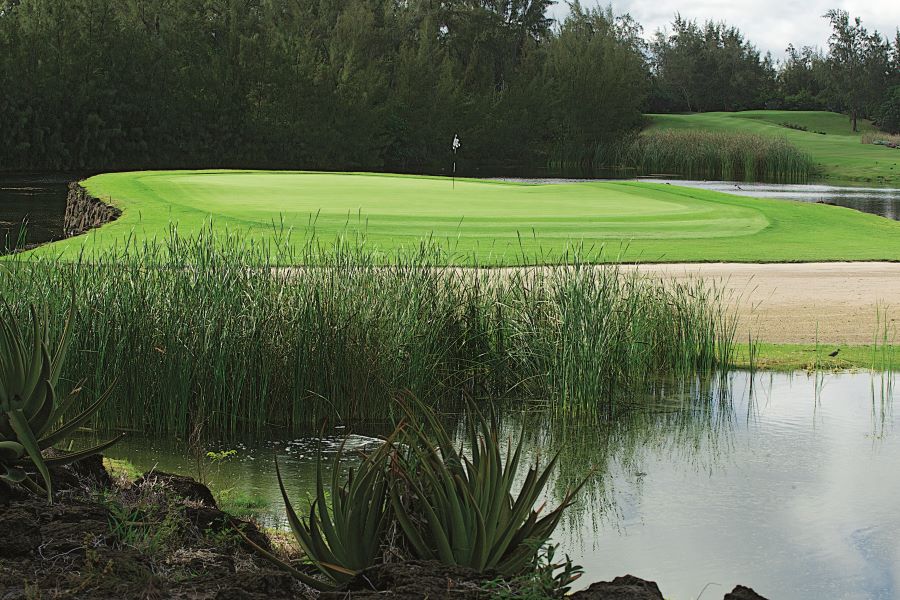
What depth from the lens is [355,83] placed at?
50156mm

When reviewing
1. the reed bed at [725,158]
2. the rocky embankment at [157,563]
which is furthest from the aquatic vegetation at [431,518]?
the reed bed at [725,158]

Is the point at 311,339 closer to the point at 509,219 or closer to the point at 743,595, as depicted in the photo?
the point at 743,595

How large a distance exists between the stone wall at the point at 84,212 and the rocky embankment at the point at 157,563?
11922mm

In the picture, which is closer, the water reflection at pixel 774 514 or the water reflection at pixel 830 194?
the water reflection at pixel 774 514

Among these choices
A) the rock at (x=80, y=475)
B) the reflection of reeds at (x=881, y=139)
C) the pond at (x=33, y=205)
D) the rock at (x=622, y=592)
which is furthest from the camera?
the reflection of reeds at (x=881, y=139)

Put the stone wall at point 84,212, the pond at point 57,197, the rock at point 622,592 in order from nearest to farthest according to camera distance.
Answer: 1. the rock at point 622,592
2. the stone wall at point 84,212
3. the pond at point 57,197

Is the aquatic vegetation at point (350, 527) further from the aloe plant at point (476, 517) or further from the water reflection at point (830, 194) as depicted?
the water reflection at point (830, 194)

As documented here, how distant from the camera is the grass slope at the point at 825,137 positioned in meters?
43.5

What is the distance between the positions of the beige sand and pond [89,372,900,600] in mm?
1315

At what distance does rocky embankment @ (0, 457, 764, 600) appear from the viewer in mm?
2754

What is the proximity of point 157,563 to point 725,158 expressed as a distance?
1691 inches

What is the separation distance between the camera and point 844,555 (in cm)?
414

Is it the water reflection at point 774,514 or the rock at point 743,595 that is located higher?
the rock at point 743,595

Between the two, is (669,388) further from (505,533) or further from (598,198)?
(598,198)
